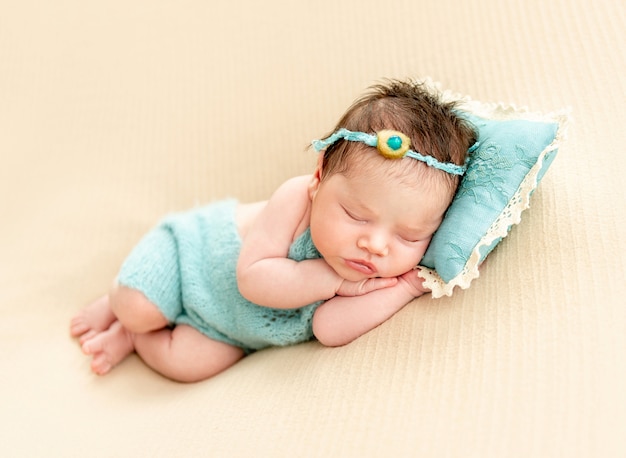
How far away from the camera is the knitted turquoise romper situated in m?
1.25

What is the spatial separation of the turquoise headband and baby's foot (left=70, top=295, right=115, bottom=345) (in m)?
0.73

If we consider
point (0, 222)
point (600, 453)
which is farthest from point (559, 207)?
point (0, 222)

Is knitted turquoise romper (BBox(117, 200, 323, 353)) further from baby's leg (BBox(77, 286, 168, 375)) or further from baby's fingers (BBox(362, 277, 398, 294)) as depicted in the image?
baby's fingers (BBox(362, 277, 398, 294))

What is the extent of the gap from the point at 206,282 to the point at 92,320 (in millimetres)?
311

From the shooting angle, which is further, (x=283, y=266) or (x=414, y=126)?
(x=283, y=266)

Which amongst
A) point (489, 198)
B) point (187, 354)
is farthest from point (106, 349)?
point (489, 198)

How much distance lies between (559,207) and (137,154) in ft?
3.50

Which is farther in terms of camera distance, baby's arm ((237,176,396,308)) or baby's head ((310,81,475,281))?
baby's arm ((237,176,396,308))

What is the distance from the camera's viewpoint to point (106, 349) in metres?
1.36

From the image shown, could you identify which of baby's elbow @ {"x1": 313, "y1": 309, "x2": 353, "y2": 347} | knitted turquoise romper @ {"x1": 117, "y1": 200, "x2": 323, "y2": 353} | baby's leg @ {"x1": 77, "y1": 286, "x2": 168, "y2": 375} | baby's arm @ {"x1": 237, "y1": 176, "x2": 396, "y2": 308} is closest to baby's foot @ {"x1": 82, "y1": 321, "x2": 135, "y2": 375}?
baby's leg @ {"x1": 77, "y1": 286, "x2": 168, "y2": 375}

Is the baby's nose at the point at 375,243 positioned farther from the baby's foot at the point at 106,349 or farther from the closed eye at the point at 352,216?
the baby's foot at the point at 106,349

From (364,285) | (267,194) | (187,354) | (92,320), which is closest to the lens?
(364,285)

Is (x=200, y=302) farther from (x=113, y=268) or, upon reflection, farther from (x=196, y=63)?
(x=196, y=63)

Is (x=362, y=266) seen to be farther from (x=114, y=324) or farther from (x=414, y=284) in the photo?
(x=114, y=324)
